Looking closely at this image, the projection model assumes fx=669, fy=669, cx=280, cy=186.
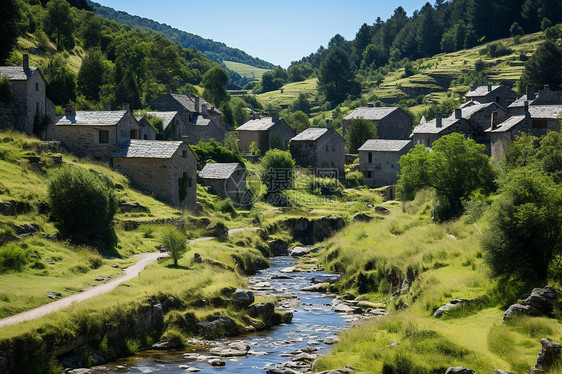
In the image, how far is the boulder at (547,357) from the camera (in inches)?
798

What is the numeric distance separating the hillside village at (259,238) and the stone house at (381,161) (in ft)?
0.93

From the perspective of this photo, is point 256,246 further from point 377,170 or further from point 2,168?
point 377,170

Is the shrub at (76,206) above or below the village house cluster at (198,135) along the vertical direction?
below

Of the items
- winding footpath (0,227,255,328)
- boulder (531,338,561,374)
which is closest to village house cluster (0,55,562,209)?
winding footpath (0,227,255,328)

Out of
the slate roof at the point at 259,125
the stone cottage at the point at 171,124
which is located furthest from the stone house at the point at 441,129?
the stone cottage at the point at 171,124

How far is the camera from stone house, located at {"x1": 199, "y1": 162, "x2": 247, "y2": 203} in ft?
207

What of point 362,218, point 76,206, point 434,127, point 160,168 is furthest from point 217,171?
point 76,206

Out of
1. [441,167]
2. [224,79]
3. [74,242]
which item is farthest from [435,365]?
[224,79]

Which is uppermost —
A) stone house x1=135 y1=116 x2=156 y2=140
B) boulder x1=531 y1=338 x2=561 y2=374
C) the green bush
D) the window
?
stone house x1=135 y1=116 x2=156 y2=140

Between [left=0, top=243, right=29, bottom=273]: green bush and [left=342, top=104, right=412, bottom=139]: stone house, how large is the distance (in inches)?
2823

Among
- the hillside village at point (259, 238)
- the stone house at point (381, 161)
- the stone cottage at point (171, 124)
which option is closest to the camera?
the hillside village at point (259, 238)

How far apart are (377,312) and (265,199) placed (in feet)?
115

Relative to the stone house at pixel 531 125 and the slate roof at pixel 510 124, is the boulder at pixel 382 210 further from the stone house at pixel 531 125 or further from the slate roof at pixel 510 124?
the slate roof at pixel 510 124

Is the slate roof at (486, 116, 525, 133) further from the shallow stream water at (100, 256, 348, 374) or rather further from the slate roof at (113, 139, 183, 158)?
the slate roof at (113, 139, 183, 158)
